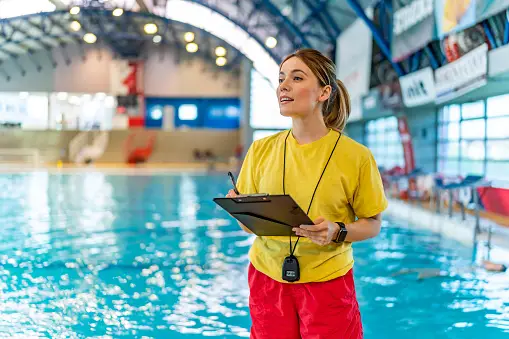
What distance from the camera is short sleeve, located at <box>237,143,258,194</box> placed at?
225cm

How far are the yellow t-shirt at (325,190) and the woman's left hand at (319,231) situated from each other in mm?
121

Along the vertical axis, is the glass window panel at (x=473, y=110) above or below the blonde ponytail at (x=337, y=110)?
above

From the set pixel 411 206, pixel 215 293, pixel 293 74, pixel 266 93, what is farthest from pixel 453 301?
pixel 266 93

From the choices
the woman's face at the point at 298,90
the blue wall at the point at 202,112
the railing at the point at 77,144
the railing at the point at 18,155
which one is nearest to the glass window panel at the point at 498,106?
the woman's face at the point at 298,90

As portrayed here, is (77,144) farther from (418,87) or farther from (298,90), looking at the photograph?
(298,90)

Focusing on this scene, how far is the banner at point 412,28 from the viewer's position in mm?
12203

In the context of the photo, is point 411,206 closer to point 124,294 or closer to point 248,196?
point 124,294

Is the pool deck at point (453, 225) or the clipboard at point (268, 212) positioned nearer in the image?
the clipboard at point (268, 212)

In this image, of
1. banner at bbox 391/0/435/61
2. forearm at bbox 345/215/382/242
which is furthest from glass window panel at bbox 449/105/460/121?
forearm at bbox 345/215/382/242

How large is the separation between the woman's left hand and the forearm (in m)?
0.11

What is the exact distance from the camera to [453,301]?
555cm

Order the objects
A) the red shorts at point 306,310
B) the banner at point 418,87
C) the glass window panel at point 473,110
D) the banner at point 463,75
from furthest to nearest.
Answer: the glass window panel at point 473,110, the banner at point 418,87, the banner at point 463,75, the red shorts at point 306,310

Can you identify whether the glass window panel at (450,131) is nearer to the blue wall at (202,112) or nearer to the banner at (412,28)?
the banner at (412,28)

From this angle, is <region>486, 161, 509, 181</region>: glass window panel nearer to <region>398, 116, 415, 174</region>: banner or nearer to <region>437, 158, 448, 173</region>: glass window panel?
<region>437, 158, 448, 173</region>: glass window panel
